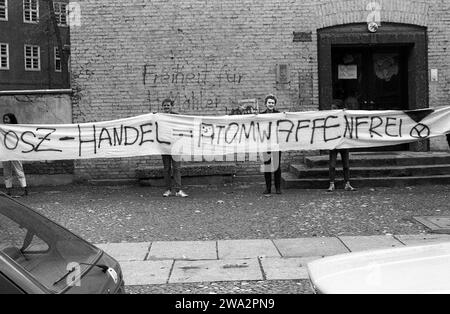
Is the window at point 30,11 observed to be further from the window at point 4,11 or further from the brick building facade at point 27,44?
the window at point 4,11

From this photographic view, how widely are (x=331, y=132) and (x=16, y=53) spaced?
3440 cm

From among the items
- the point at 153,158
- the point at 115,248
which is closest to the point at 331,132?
the point at 153,158

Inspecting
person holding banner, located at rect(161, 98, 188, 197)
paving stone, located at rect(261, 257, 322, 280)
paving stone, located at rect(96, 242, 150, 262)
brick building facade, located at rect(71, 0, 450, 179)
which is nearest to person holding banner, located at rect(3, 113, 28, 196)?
brick building facade, located at rect(71, 0, 450, 179)

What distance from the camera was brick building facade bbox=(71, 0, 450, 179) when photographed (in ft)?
40.1

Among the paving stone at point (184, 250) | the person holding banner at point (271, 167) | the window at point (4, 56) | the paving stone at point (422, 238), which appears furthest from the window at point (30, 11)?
the paving stone at point (422, 238)

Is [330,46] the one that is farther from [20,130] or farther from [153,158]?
[20,130]

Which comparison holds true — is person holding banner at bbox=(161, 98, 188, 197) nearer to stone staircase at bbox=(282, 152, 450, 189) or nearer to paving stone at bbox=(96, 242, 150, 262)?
stone staircase at bbox=(282, 152, 450, 189)

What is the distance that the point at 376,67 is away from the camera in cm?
1311

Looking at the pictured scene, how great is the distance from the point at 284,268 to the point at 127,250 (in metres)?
2.14

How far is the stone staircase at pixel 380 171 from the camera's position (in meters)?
11.2

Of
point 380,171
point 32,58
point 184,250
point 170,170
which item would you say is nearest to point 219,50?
point 170,170

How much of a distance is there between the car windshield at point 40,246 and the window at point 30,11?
3993 centimetres

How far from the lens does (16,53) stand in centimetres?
3950

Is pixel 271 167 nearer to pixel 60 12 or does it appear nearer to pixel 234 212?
pixel 234 212
